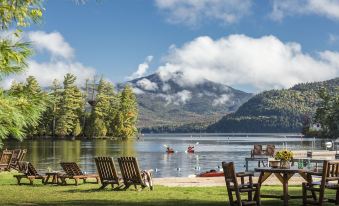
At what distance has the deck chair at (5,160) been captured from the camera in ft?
85.3

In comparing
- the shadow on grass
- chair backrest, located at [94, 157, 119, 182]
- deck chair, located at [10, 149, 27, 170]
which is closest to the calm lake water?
deck chair, located at [10, 149, 27, 170]

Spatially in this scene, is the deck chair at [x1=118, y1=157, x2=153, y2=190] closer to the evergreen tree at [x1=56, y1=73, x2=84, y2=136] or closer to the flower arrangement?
the flower arrangement

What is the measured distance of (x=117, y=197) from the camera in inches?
577

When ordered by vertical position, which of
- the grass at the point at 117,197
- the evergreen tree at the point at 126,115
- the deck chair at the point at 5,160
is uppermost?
the evergreen tree at the point at 126,115

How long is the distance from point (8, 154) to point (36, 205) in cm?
1477

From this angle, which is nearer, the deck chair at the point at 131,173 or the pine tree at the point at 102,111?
the deck chair at the point at 131,173

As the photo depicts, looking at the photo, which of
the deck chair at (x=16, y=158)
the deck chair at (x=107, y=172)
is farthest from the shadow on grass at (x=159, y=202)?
the deck chair at (x=16, y=158)

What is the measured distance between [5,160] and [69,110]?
89.2m

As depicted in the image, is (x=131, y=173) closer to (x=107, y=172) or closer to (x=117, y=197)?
(x=107, y=172)

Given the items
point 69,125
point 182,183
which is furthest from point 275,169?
point 69,125

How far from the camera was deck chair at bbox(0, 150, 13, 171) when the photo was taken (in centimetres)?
2601

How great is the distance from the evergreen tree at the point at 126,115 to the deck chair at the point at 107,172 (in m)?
108

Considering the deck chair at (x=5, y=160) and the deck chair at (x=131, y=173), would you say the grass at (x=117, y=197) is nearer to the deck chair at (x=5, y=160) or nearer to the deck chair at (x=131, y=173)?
the deck chair at (x=131, y=173)

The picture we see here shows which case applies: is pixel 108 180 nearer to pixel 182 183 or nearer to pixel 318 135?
pixel 182 183
